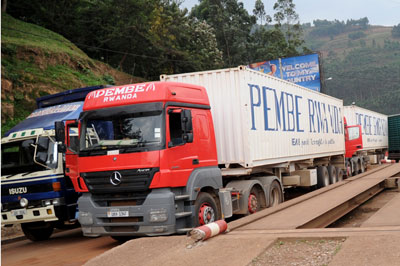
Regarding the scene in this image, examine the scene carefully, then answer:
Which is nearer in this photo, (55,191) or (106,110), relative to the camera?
(106,110)

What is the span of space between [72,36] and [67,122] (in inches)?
1115

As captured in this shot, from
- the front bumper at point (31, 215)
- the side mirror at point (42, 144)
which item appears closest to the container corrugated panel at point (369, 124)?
the side mirror at point (42, 144)

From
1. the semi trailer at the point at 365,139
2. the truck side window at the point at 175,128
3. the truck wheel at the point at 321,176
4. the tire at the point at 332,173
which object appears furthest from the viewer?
the semi trailer at the point at 365,139

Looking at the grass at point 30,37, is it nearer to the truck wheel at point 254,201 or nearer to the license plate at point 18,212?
the license plate at point 18,212

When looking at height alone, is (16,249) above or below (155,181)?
below

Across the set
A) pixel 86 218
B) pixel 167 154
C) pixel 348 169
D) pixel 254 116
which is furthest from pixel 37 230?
pixel 348 169

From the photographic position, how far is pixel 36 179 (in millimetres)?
9000

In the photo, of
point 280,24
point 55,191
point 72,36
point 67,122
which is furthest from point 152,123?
point 280,24

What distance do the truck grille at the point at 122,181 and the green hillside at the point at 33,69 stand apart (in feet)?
38.5

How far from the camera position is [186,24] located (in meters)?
41.1

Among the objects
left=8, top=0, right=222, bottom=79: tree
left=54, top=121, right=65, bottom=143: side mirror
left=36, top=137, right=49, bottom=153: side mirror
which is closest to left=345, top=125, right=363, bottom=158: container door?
left=36, top=137, right=49, bottom=153: side mirror

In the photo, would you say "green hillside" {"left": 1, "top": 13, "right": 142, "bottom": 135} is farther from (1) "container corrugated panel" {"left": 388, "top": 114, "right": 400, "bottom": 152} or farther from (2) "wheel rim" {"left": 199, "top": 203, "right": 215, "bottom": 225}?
(1) "container corrugated panel" {"left": 388, "top": 114, "right": 400, "bottom": 152}

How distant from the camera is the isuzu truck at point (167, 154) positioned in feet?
24.2

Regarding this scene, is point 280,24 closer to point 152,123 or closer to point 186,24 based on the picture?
point 186,24
